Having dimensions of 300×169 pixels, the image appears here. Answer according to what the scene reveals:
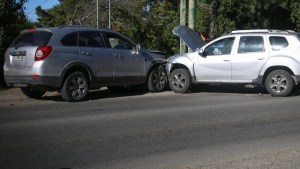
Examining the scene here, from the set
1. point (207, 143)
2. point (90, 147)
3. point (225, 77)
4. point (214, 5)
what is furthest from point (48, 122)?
point (214, 5)

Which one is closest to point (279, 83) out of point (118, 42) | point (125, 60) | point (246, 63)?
point (246, 63)

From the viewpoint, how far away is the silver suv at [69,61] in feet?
38.4

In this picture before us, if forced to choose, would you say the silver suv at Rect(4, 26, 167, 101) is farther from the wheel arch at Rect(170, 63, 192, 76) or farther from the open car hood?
the open car hood

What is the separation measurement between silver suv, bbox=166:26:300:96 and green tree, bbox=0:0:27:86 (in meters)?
4.69

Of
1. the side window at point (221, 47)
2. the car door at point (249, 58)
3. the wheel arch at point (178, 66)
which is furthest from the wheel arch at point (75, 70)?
the car door at point (249, 58)

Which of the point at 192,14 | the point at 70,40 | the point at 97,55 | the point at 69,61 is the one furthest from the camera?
the point at 192,14

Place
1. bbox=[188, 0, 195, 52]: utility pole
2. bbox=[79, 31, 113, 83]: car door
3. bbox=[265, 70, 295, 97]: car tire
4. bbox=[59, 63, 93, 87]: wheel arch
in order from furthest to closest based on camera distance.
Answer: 1. bbox=[188, 0, 195, 52]: utility pole
2. bbox=[265, 70, 295, 97]: car tire
3. bbox=[79, 31, 113, 83]: car door
4. bbox=[59, 63, 93, 87]: wheel arch

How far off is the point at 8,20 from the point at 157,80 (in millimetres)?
4711

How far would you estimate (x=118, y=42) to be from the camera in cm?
1363

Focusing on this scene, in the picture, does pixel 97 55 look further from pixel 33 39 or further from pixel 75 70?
pixel 33 39

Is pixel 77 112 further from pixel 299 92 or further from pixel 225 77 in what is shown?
pixel 299 92

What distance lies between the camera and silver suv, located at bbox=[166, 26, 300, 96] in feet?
42.9

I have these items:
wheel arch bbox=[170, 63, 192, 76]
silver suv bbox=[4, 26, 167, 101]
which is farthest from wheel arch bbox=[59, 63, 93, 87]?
wheel arch bbox=[170, 63, 192, 76]

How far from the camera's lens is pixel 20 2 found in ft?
50.8
